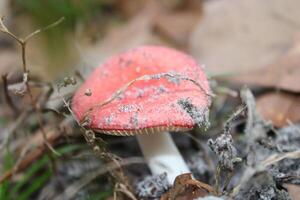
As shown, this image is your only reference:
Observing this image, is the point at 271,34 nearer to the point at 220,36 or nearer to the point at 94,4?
the point at 220,36

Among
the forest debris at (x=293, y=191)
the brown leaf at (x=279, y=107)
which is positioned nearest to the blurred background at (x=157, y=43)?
the brown leaf at (x=279, y=107)

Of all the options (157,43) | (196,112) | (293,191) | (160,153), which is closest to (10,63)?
(157,43)

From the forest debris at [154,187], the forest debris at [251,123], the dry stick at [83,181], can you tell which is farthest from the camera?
the dry stick at [83,181]

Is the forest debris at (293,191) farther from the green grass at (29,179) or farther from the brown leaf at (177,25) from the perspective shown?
the brown leaf at (177,25)

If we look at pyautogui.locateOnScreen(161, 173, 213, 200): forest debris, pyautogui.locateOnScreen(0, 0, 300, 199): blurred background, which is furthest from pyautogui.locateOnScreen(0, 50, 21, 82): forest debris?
pyautogui.locateOnScreen(161, 173, 213, 200): forest debris

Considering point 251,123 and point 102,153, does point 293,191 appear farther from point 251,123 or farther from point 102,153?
point 102,153

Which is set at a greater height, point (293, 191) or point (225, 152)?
point (225, 152)

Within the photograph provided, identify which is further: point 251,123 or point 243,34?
point 243,34

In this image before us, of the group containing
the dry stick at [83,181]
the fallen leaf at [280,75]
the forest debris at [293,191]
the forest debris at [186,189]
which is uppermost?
the fallen leaf at [280,75]
